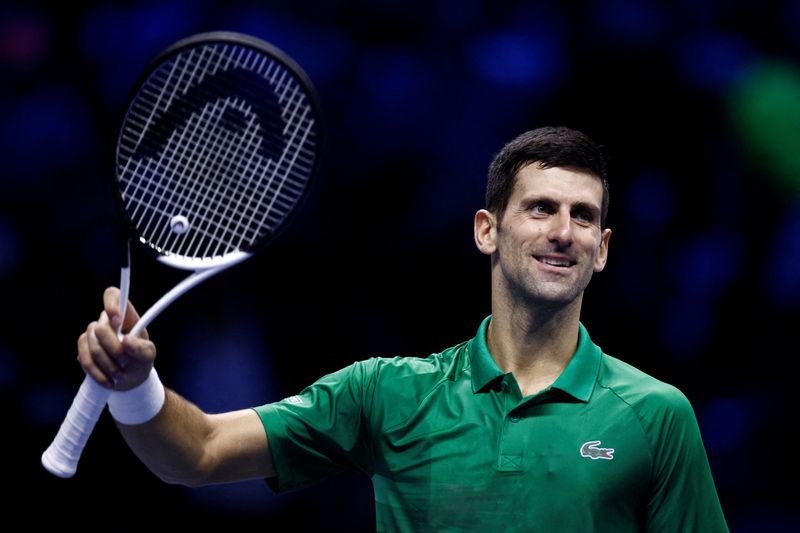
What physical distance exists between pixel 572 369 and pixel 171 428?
1.02 metres

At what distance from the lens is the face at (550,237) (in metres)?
2.96

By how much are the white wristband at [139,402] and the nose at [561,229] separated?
3.48ft

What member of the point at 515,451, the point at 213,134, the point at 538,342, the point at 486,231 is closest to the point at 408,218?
the point at 486,231

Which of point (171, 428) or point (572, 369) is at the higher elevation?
point (572, 369)

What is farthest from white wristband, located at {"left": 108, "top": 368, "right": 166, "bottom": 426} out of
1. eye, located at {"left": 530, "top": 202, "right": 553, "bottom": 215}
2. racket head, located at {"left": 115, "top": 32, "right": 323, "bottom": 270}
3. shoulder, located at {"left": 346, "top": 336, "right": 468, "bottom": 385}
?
eye, located at {"left": 530, "top": 202, "right": 553, "bottom": 215}

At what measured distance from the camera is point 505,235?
311cm

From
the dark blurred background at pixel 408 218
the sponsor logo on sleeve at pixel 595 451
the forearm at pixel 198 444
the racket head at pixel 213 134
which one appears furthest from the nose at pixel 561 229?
the dark blurred background at pixel 408 218

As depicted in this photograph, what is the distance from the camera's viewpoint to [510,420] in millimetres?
2932

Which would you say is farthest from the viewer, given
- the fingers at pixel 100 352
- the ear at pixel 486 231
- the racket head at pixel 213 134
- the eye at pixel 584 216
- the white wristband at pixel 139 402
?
the ear at pixel 486 231

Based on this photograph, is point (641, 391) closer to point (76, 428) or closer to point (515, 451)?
point (515, 451)

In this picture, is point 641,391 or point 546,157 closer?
point 641,391

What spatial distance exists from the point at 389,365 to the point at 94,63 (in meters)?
2.29

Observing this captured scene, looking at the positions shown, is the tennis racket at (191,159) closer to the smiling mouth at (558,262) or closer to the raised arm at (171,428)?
the raised arm at (171,428)

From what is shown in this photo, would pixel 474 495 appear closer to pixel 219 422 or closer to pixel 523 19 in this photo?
pixel 219 422
